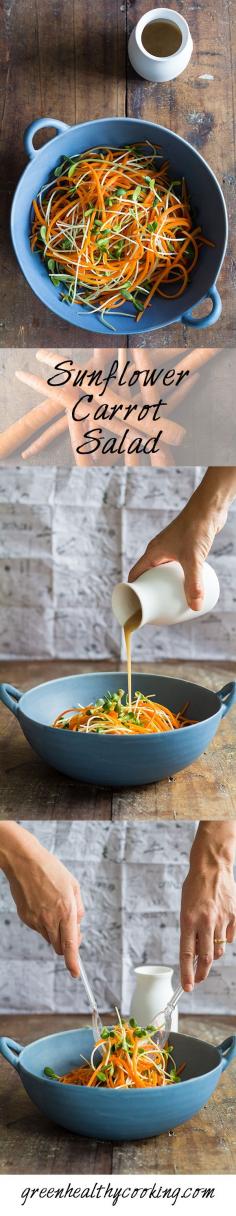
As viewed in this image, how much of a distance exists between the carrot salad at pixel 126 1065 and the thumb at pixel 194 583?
50 cm

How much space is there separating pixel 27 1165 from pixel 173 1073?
203 mm

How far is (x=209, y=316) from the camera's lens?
1.14 m

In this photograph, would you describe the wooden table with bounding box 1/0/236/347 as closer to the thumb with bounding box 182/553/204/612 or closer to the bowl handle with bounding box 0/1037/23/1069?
the thumb with bounding box 182/553/204/612

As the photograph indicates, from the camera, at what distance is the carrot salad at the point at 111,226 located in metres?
1.09

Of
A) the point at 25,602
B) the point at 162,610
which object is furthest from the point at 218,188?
the point at 25,602

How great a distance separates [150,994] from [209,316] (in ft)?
2.61

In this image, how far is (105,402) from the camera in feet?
4.15

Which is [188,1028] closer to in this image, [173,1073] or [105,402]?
[173,1073]

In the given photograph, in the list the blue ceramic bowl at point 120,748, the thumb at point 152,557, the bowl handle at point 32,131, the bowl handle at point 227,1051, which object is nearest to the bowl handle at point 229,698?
the blue ceramic bowl at point 120,748

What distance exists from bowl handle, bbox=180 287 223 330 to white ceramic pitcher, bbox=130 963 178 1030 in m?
0.76

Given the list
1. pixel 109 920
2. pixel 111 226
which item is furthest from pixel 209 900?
pixel 111 226

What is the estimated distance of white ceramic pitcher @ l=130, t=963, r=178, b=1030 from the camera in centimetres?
132

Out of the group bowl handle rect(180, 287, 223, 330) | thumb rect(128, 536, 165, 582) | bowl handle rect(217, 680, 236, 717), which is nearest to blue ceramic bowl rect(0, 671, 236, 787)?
bowl handle rect(217, 680, 236, 717)

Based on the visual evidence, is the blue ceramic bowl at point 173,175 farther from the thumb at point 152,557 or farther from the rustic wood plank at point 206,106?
the thumb at point 152,557
